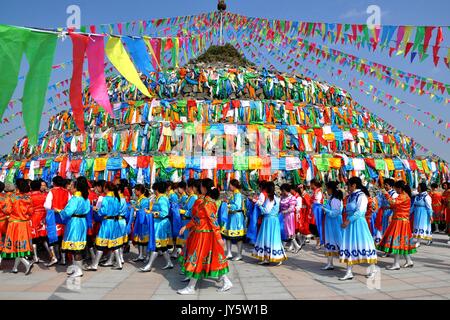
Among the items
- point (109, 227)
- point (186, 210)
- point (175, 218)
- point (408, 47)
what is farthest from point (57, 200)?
point (408, 47)

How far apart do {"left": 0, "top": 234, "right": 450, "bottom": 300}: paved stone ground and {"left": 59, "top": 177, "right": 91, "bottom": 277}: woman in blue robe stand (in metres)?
0.41

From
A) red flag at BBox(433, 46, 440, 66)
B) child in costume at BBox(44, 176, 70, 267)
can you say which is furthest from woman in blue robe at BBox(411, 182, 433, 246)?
child in costume at BBox(44, 176, 70, 267)

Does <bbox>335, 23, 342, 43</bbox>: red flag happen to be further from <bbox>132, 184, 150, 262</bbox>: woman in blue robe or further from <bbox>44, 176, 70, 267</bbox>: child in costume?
<bbox>44, 176, 70, 267</bbox>: child in costume

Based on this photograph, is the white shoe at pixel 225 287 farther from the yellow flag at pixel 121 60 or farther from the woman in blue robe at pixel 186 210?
the yellow flag at pixel 121 60

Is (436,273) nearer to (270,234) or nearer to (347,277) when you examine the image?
(347,277)

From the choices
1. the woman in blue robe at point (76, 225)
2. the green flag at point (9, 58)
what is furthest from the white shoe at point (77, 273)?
the green flag at point (9, 58)

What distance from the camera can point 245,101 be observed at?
18.2 m

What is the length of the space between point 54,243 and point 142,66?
436cm

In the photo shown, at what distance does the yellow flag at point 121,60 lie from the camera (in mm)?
5715

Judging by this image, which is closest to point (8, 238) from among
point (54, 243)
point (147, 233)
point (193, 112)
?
point (54, 243)

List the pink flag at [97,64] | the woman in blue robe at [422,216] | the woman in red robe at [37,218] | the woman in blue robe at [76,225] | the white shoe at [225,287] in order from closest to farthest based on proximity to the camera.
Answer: the pink flag at [97,64] → the white shoe at [225,287] → the woman in blue robe at [76,225] → the woman in red robe at [37,218] → the woman in blue robe at [422,216]

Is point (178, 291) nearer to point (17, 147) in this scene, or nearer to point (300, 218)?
point (300, 218)

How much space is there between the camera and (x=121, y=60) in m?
5.89

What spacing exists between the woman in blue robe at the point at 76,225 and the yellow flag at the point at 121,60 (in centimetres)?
239
